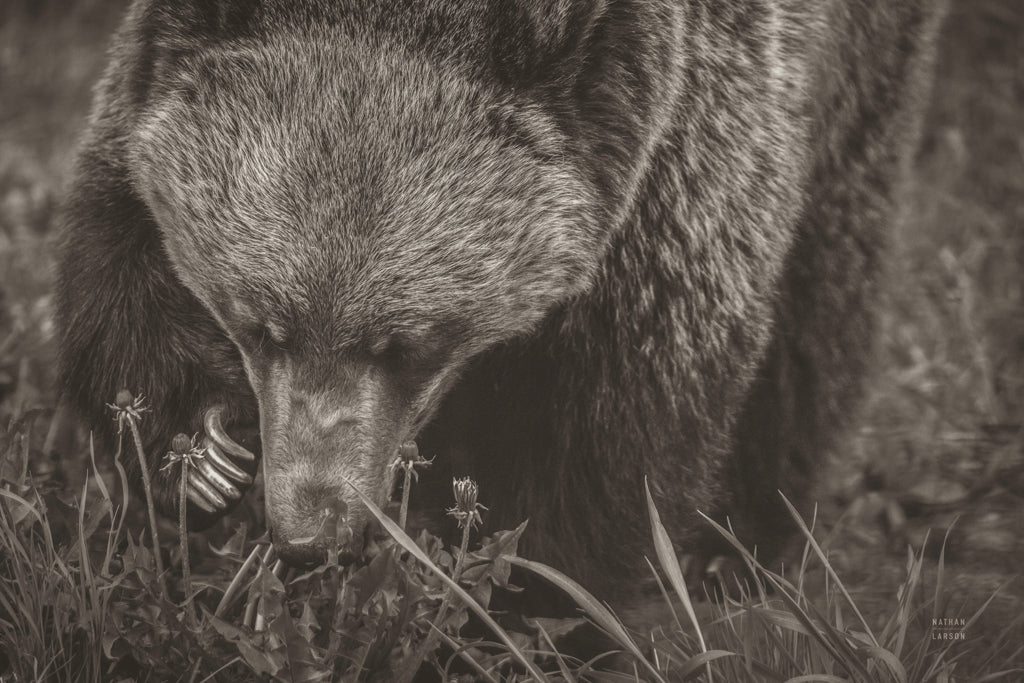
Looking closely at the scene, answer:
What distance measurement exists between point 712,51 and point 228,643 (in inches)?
77.3

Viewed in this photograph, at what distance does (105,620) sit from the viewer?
2.80 m

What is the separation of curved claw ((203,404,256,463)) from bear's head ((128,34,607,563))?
0.26 meters

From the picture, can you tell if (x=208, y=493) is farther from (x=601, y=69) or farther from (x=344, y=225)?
(x=601, y=69)

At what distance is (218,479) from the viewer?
3500 mm

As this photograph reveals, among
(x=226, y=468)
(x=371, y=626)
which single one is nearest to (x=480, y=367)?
A: (x=226, y=468)

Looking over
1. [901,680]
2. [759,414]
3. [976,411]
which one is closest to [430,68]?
[901,680]

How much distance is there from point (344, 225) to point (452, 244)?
0.28 meters

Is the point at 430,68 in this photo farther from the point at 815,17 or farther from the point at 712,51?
the point at 815,17

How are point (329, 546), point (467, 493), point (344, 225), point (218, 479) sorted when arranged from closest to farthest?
point (467, 493) → point (329, 546) → point (344, 225) → point (218, 479)

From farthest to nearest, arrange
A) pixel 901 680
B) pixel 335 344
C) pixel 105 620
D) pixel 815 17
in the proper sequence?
1. pixel 815 17
2. pixel 335 344
3. pixel 105 620
4. pixel 901 680

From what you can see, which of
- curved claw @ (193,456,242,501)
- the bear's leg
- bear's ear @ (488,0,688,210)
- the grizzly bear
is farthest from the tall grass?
bear's ear @ (488,0,688,210)

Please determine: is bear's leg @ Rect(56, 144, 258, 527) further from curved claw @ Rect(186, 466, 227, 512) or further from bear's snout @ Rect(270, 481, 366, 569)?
bear's snout @ Rect(270, 481, 366, 569)

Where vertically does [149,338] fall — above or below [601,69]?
below

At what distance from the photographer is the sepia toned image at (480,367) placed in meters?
2.86
